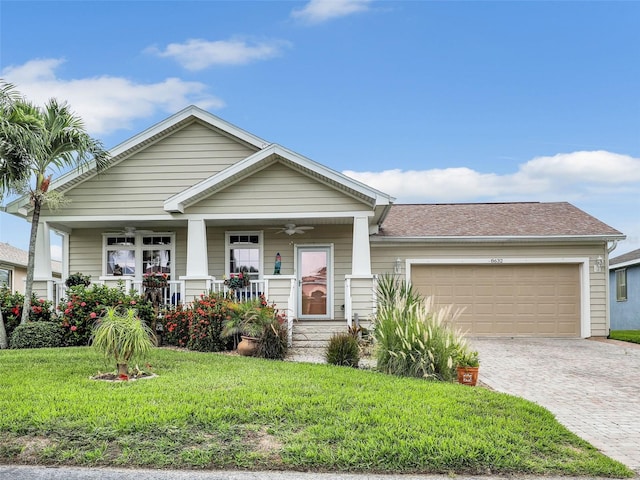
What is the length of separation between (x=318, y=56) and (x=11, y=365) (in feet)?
39.7

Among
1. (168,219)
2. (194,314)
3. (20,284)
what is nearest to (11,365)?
(194,314)

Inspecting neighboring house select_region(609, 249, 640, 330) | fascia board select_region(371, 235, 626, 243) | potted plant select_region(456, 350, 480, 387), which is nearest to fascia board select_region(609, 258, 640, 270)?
neighboring house select_region(609, 249, 640, 330)

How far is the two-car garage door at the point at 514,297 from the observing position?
1683 cm

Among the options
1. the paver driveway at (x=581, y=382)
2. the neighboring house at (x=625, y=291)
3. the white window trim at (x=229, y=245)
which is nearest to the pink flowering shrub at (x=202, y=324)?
the white window trim at (x=229, y=245)

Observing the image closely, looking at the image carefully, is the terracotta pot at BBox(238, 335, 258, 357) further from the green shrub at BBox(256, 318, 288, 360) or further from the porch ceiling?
the porch ceiling

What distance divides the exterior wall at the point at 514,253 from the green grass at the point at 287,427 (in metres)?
9.43

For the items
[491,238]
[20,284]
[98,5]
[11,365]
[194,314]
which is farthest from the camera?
[20,284]

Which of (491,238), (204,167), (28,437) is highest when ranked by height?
(204,167)

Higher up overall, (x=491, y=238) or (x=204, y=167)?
(x=204, y=167)

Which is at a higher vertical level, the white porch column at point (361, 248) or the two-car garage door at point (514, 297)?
the white porch column at point (361, 248)

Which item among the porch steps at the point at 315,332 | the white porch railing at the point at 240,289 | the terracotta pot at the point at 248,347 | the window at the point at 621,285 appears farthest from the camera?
the window at the point at 621,285

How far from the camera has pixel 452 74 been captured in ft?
56.8

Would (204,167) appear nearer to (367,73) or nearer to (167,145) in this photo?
(167,145)

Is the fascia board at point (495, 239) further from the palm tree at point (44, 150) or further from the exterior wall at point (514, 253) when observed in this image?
the palm tree at point (44, 150)
